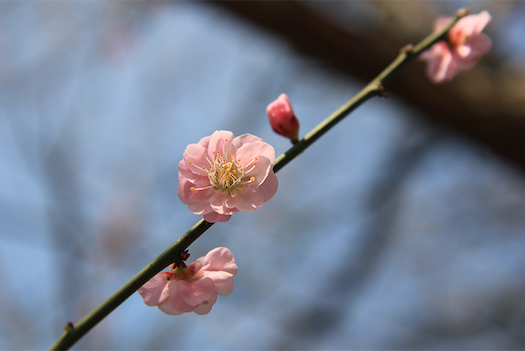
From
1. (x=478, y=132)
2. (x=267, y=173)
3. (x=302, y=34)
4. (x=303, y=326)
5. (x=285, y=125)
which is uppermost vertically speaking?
(x=302, y=34)

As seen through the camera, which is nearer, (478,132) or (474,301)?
(478,132)

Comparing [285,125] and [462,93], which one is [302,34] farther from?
[285,125]

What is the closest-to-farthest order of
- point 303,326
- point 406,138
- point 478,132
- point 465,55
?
1. point 465,55
2. point 478,132
3. point 406,138
4. point 303,326

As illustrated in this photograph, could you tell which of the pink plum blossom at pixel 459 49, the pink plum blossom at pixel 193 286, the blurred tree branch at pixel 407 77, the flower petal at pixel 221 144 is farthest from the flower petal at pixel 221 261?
the blurred tree branch at pixel 407 77

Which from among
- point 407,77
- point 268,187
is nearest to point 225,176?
point 268,187

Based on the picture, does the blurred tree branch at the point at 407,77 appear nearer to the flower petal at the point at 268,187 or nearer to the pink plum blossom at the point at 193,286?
the flower petal at the point at 268,187

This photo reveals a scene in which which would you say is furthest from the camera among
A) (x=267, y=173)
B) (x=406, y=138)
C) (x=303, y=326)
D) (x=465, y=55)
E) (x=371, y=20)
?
(x=303, y=326)

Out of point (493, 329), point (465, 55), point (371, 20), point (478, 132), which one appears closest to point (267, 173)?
point (465, 55)

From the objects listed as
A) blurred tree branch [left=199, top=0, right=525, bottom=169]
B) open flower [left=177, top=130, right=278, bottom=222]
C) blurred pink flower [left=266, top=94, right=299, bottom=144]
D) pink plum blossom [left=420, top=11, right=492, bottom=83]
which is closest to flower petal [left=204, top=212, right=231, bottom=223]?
open flower [left=177, top=130, right=278, bottom=222]

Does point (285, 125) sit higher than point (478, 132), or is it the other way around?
point (478, 132)
